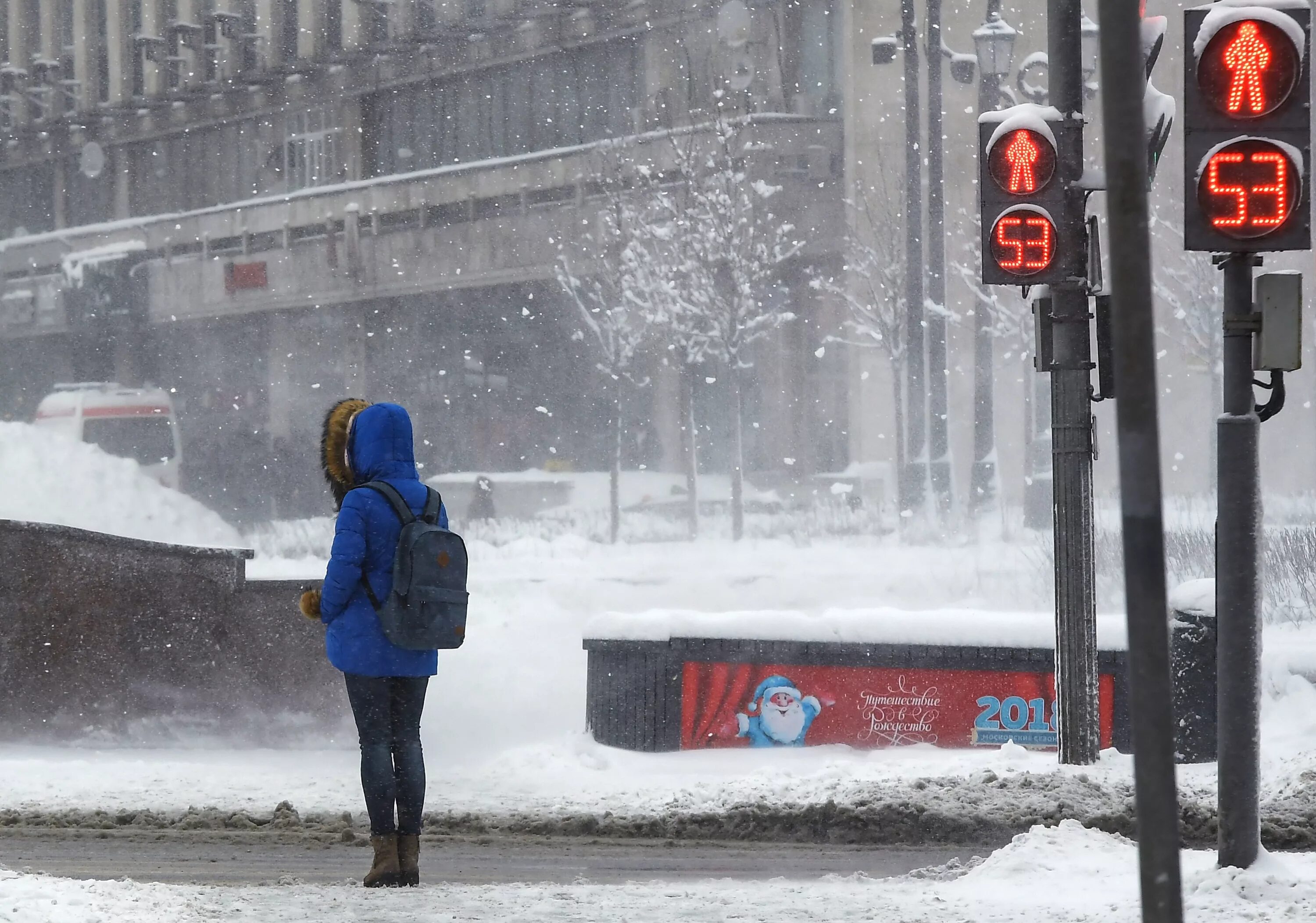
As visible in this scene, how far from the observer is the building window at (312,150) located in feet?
128

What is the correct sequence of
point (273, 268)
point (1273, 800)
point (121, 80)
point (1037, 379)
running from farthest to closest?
point (121, 80) → point (273, 268) → point (1037, 379) → point (1273, 800)

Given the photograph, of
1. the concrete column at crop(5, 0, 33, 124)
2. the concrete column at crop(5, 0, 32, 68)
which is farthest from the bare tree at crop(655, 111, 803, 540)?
the concrete column at crop(5, 0, 32, 68)

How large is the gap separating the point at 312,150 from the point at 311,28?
3180 mm

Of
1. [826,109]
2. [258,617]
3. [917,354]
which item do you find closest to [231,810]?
[258,617]

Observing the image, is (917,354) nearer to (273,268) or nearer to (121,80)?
(273,268)

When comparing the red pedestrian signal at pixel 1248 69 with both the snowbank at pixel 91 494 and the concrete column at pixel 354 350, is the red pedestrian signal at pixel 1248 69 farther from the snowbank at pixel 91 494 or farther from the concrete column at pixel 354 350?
the concrete column at pixel 354 350

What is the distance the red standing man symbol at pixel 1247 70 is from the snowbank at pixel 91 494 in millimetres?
16685

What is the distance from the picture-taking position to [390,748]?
560 centimetres

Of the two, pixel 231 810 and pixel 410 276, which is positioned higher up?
pixel 410 276

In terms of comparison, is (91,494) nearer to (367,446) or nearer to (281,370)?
(367,446)

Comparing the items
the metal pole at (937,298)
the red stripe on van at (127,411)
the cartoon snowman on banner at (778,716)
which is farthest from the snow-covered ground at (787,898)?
the red stripe on van at (127,411)

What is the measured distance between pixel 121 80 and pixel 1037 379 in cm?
2982

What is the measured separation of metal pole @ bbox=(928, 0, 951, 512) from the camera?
2102 cm

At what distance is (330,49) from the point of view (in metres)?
39.2
